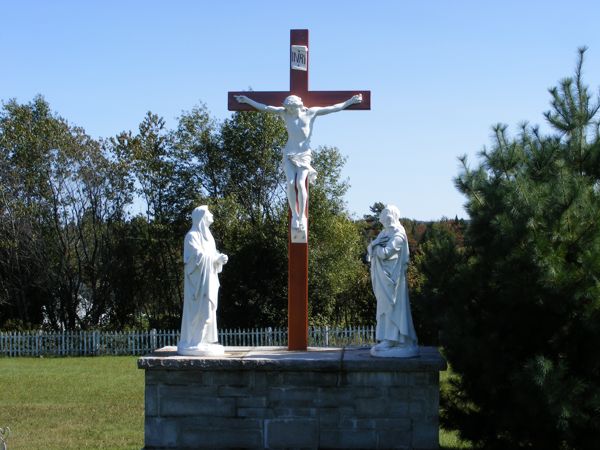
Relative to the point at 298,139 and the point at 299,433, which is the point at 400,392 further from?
the point at 298,139

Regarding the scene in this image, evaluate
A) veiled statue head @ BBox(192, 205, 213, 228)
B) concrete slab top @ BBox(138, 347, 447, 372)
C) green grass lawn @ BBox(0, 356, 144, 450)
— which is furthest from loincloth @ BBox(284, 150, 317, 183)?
green grass lawn @ BBox(0, 356, 144, 450)

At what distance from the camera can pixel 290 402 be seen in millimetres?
7852

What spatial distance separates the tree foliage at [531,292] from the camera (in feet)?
22.1

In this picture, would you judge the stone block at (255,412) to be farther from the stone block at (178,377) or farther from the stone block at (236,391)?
the stone block at (178,377)

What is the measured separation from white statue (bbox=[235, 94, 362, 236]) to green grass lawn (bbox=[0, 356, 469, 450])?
10.5 feet

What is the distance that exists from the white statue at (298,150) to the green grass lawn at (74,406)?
3214 millimetres

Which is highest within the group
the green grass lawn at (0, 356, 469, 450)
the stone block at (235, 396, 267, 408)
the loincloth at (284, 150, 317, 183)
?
the loincloth at (284, 150, 317, 183)

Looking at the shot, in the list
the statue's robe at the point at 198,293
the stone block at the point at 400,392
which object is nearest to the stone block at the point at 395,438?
the stone block at the point at 400,392

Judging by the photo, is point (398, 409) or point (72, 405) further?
point (72, 405)

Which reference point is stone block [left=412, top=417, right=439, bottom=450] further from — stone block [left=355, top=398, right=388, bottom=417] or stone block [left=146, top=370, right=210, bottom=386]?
stone block [left=146, top=370, right=210, bottom=386]

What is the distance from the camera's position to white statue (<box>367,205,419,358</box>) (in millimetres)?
7934

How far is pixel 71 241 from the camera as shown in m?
23.7

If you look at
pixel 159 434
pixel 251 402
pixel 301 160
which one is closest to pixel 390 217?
pixel 301 160

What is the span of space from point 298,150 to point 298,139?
0.13 meters
